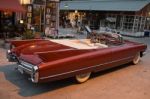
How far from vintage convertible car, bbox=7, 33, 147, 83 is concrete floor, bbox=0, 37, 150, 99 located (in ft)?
1.11

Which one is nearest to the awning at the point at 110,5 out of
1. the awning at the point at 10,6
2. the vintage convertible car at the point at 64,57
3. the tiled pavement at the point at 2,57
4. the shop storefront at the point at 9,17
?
the shop storefront at the point at 9,17

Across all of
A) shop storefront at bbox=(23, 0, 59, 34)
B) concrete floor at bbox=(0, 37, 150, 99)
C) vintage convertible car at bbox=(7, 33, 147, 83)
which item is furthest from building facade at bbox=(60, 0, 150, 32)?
concrete floor at bbox=(0, 37, 150, 99)

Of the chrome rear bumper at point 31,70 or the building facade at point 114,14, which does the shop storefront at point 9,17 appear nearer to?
the chrome rear bumper at point 31,70

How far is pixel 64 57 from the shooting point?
5.38m

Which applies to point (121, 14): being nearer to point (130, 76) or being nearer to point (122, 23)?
point (122, 23)

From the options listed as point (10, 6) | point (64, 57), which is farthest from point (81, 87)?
point (10, 6)

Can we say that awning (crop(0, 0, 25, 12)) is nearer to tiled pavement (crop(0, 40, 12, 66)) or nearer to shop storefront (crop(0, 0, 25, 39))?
shop storefront (crop(0, 0, 25, 39))

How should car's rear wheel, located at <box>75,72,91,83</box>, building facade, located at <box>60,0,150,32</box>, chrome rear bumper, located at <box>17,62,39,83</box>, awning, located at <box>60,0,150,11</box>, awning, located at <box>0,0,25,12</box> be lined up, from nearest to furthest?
chrome rear bumper, located at <box>17,62,39,83</box>, car's rear wheel, located at <box>75,72,91,83</box>, awning, located at <box>0,0,25,12</box>, building facade, located at <box>60,0,150,32</box>, awning, located at <box>60,0,150,11</box>

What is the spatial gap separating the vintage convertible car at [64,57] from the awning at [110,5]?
15.8 meters

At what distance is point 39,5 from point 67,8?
14.4 m

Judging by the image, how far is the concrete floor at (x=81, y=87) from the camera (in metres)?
5.08

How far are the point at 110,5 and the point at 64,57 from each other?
20559mm

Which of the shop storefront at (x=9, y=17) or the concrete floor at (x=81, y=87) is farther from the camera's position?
the shop storefront at (x=9, y=17)

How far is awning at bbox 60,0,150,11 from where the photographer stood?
74.3ft
